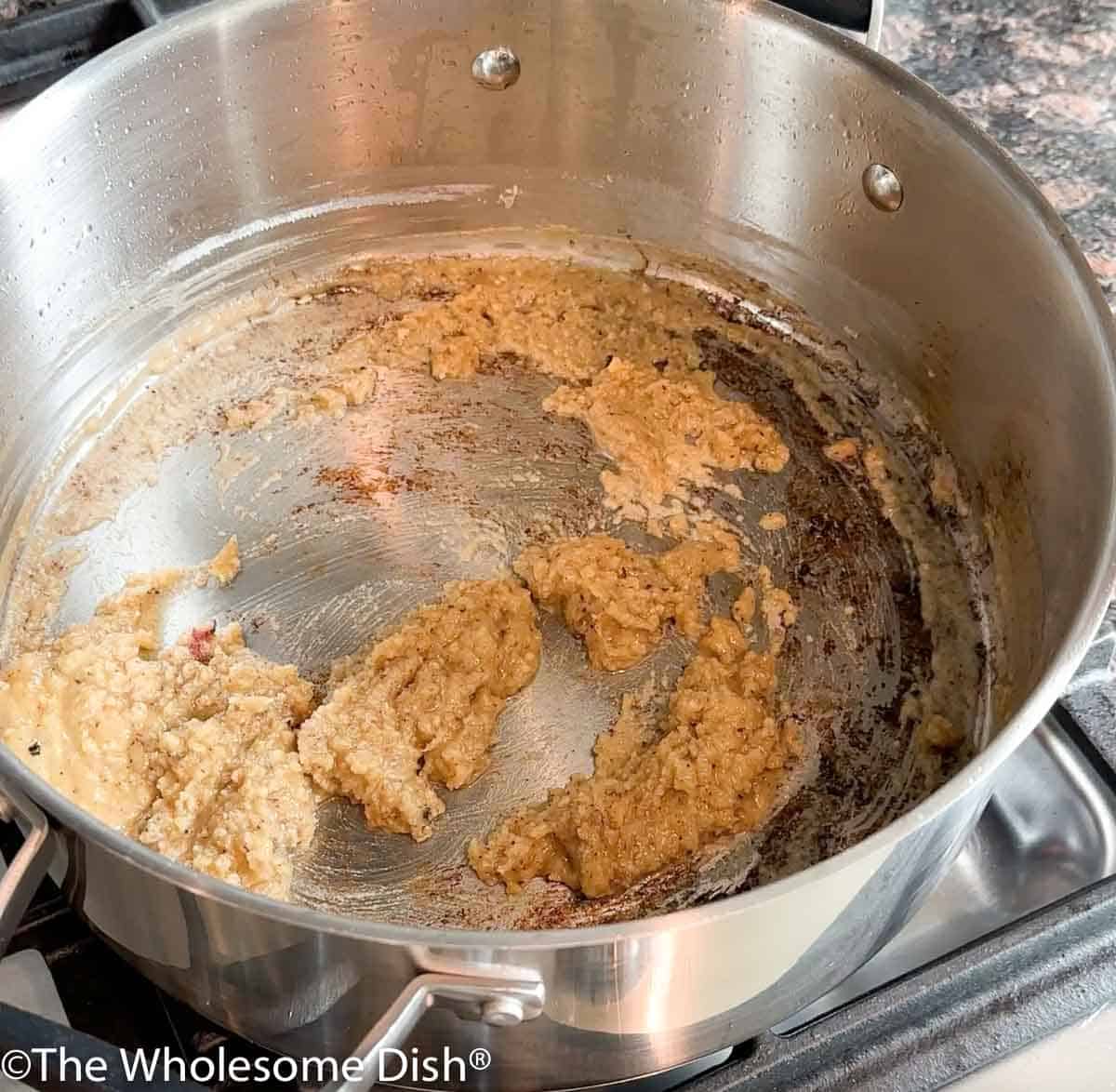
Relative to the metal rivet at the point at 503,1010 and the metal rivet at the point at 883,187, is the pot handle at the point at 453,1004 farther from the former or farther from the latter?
the metal rivet at the point at 883,187

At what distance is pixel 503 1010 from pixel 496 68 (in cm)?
107

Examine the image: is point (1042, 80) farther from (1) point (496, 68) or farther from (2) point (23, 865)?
(2) point (23, 865)

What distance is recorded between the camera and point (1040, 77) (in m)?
1.55

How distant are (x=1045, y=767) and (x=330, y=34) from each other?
1026 mm

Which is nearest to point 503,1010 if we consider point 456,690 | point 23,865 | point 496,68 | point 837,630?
point 23,865

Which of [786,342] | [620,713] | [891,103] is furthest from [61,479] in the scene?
[891,103]

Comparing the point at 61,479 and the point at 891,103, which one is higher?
the point at 891,103

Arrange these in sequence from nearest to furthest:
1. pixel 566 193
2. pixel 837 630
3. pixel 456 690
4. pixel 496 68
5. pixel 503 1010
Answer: pixel 503 1010, pixel 456 690, pixel 837 630, pixel 496 68, pixel 566 193

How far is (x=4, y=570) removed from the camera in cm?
125

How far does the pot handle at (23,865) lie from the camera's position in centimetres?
73

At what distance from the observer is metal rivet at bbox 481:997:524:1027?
2.13ft

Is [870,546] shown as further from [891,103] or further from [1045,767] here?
[891,103]

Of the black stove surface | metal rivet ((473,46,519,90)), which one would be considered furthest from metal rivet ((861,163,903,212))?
the black stove surface

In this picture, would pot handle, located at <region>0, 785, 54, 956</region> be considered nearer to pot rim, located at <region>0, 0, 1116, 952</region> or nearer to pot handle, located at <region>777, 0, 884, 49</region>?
pot rim, located at <region>0, 0, 1116, 952</region>
